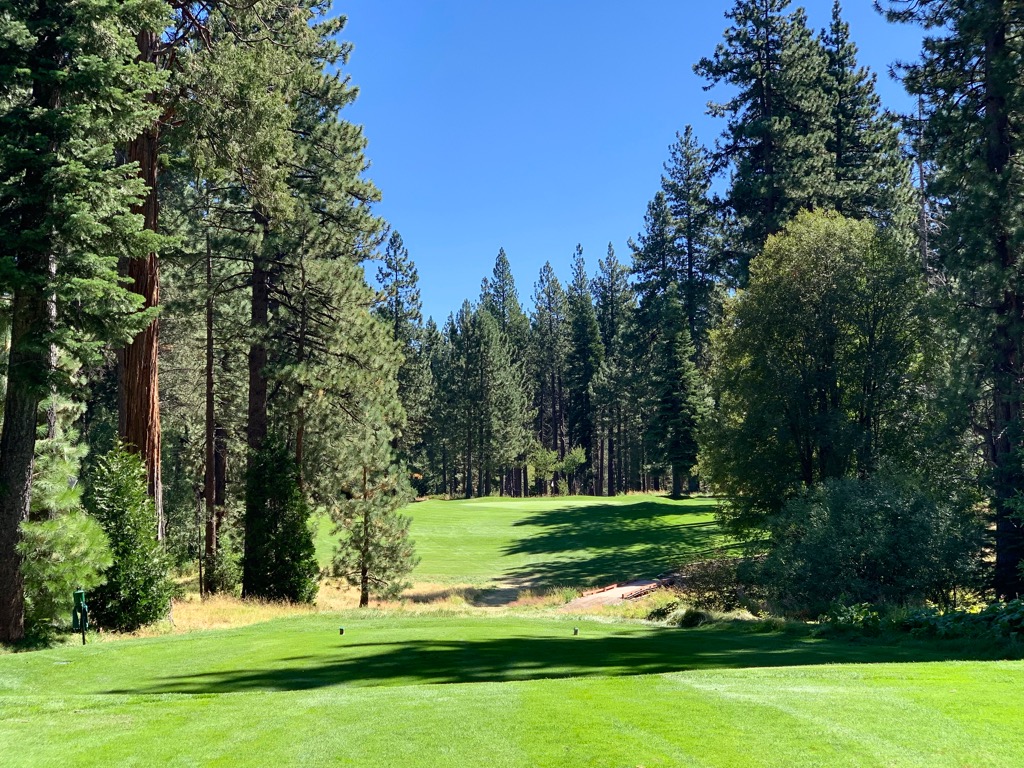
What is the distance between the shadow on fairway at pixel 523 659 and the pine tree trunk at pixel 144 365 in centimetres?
767

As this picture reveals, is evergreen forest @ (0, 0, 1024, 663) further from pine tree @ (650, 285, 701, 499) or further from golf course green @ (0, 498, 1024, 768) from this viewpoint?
pine tree @ (650, 285, 701, 499)

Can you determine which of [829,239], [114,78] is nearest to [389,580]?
[114,78]

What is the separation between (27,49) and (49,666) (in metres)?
10.2

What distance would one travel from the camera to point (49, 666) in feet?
30.9

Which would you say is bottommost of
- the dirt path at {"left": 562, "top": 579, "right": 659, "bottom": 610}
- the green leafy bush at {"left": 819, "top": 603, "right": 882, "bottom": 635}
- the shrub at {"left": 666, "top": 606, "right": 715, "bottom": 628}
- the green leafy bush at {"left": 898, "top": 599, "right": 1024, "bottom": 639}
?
the dirt path at {"left": 562, "top": 579, "right": 659, "bottom": 610}

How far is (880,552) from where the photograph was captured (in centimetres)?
1603

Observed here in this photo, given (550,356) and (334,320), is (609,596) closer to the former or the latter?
(334,320)

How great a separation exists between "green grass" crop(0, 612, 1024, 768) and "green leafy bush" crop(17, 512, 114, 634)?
1.99m

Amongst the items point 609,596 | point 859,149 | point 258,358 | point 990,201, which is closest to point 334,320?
point 258,358

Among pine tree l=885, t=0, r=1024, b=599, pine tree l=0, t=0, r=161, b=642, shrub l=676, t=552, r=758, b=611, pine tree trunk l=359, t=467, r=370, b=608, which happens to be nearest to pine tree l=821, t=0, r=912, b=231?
pine tree l=885, t=0, r=1024, b=599

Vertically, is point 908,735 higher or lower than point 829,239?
lower

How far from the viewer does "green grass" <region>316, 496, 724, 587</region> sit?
32.3 metres

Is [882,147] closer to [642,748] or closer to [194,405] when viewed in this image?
[194,405]

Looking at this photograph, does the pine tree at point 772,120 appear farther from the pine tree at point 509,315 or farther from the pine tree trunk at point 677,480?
the pine tree at point 509,315
